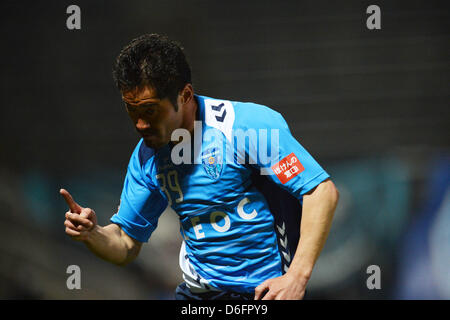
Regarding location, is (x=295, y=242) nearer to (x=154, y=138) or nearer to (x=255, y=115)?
(x=255, y=115)

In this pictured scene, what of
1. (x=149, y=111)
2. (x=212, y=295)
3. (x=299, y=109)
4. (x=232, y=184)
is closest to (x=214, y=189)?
(x=232, y=184)

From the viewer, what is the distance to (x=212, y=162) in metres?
2.05

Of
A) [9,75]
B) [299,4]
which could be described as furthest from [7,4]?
[299,4]

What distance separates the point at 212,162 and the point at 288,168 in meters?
0.31

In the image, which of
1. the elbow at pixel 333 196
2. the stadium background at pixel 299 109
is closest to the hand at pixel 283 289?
the elbow at pixel 333 196

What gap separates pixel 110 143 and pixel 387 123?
2294 mm

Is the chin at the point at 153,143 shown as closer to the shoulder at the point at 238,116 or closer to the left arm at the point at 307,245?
the shoulder at the point at 238,116

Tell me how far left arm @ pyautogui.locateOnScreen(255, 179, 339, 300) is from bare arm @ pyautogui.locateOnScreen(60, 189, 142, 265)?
0.72 metres

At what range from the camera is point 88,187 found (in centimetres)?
444

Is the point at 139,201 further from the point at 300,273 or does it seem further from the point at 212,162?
the point at 300,273

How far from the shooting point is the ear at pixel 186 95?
79.2 inches

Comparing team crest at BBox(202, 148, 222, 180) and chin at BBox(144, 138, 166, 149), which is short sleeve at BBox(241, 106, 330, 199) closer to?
team crest at BBox(202, 148, 222, 180)

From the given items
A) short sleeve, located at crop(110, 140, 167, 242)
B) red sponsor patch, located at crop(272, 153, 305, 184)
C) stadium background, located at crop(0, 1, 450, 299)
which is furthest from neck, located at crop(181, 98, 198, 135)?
stadium background, located at crop(0, 1, 450, 299)

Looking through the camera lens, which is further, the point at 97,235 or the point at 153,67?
the point at 97,235
